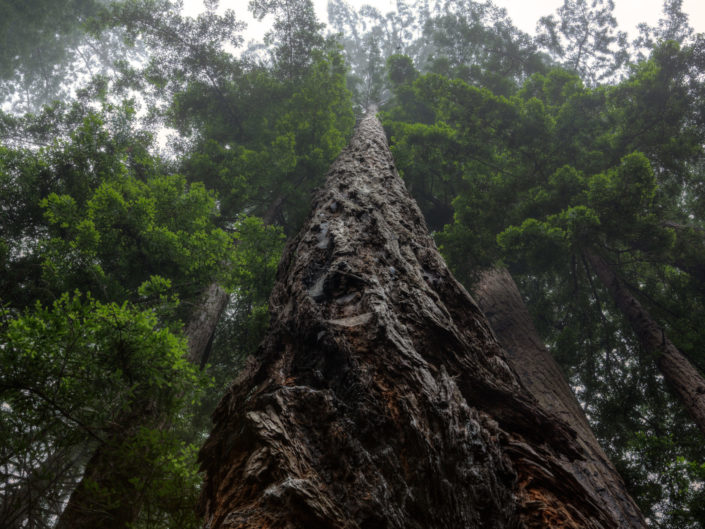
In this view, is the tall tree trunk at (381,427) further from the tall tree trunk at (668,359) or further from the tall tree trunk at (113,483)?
the tall tree trunk at (668,359)

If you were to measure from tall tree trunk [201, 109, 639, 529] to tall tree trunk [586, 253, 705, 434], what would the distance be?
10.4ft

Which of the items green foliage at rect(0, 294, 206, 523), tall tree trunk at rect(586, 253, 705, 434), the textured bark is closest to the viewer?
green foliage at rect(0, 294, 206, 523)

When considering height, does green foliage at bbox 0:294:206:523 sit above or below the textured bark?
below

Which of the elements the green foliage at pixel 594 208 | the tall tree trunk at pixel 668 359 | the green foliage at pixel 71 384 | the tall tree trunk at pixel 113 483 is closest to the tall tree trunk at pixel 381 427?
the tall tree trunk at pixel 113 483

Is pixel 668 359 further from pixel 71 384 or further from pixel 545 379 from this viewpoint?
pixel 71 384

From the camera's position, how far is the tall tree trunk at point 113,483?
8.85ft

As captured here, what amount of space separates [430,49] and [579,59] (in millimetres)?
12183

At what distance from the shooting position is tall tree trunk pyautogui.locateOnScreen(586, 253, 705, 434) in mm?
4562

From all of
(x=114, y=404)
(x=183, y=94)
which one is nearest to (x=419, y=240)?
(x=114, y=404)

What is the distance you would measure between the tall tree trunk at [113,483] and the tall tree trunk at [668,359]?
230 inches

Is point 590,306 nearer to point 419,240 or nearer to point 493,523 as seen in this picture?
point 419,240

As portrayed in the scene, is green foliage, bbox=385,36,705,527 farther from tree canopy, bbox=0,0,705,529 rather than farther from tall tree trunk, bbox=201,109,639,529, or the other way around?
tall tree trunk, bbox=201,109,639,529

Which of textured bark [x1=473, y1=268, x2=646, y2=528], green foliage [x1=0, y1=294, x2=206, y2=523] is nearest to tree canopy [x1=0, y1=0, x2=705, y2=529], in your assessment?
green foliage [x1=0, y1=294, x2=206, y2=523]

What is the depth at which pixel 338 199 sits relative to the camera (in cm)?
390
